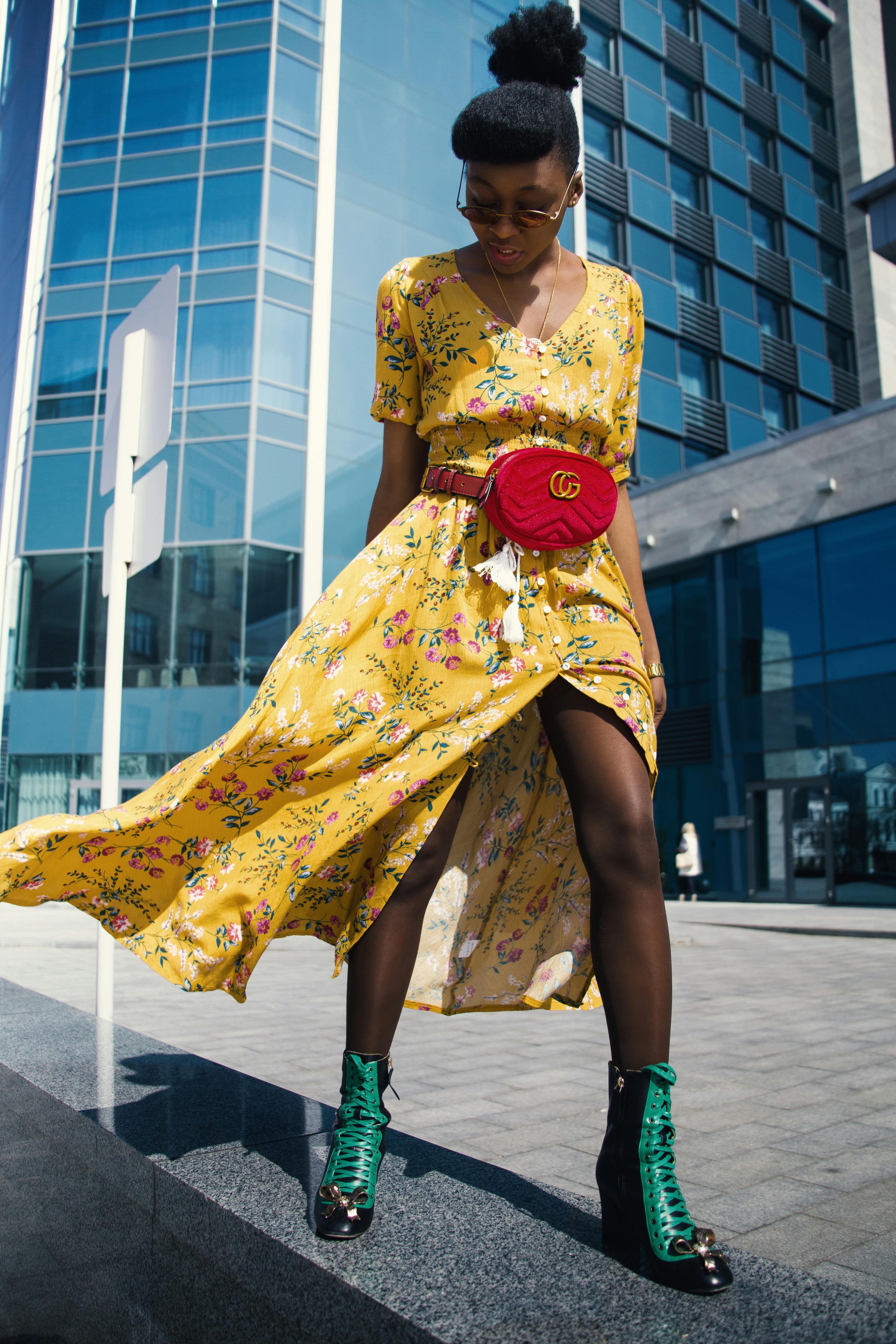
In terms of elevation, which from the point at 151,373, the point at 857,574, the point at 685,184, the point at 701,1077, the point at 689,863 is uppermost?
the point at 685,184

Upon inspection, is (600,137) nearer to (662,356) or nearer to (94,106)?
(662,356)

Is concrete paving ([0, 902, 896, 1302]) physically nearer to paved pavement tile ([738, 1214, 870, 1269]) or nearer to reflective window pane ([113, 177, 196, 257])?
paved pavement tile ([738, 1214, 870, 1269])

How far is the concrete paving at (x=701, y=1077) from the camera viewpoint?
2.54m

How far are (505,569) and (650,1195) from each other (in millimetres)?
1025

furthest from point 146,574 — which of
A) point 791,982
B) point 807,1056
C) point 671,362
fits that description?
point 807,1056

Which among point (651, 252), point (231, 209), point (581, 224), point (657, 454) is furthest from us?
point (651, 252)

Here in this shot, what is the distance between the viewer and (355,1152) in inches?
62.9

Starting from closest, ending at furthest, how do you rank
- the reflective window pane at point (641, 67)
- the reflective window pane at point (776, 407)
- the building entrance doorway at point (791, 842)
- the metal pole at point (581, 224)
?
the building entrance doorway at point (791, 842) < the metal pole at point (581, 224) < the reflective window pane at point (641, 67) < the reflective window pane at point (776, 407)

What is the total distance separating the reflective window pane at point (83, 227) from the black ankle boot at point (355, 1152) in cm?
2296

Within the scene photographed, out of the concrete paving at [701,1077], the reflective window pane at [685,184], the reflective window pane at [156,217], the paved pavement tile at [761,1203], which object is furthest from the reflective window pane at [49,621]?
the paved pavement tile at [761,1203]

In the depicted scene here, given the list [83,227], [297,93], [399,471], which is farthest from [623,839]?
[297,93]

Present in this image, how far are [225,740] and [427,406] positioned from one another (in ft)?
2.47

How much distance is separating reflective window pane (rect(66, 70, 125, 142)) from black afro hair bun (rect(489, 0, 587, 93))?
2316 cm

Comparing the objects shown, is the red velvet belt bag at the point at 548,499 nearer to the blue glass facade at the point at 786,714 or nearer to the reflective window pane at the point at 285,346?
the blue glass facade at the point at 786,714
